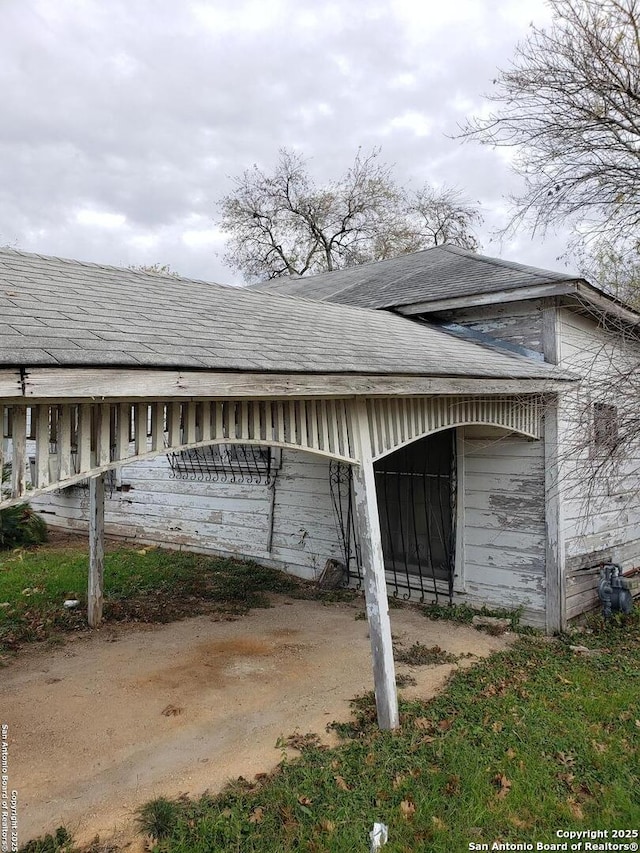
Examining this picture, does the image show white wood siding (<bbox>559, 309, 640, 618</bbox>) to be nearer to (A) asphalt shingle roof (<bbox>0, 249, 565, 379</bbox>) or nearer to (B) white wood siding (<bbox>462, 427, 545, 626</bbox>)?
(B) white wood siding (<bbox>462, 427, 545, 626</bbox>)

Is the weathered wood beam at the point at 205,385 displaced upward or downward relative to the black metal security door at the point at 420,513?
upward

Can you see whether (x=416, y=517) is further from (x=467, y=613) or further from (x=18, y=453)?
(x=18, y=453)

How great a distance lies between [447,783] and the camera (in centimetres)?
342

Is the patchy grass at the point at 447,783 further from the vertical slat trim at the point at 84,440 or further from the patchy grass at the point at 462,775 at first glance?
the vertical slat trim at the point at 84,440

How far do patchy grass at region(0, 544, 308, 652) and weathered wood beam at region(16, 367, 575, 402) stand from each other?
406 cm

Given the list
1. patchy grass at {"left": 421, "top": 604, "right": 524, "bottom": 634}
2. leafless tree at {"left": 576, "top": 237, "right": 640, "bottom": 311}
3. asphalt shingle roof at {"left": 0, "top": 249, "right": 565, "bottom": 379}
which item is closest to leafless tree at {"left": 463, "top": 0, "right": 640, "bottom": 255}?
leafless tree at {"left": 576, "top": 237, "right": 640, "bottom": 311}

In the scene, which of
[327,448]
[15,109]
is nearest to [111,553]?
[327,448]

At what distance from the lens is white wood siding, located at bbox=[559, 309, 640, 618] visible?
646cm

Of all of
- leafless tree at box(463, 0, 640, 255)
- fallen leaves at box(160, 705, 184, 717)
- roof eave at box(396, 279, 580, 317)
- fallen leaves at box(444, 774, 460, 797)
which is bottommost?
fallen leaves at box(160, 705, 184, 717)

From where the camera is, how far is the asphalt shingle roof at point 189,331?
8.83ft

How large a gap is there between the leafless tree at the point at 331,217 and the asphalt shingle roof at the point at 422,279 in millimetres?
14706

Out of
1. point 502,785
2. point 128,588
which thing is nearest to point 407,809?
point 502,785

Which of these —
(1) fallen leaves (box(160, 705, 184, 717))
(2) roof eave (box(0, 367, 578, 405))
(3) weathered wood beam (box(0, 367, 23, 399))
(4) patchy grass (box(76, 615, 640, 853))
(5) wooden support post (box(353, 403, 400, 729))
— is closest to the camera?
(3) weathered wood beam (box(0, 367, 23, 399))

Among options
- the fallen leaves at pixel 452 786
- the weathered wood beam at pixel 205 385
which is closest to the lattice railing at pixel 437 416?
the weathered wood beam at pixel 205 385
